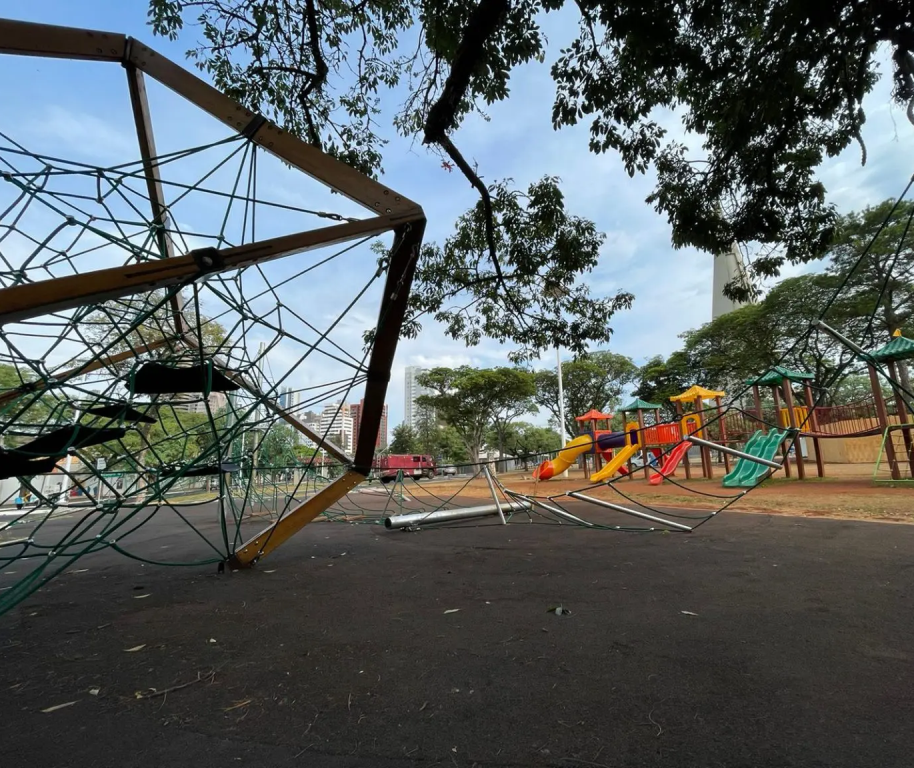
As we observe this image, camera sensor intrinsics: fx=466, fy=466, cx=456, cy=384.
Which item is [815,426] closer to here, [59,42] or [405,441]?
[59,42]

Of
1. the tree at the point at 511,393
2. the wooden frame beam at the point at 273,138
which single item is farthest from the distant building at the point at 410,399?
the wooden frame beam at the point at 273,138

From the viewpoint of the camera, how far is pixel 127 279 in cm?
178

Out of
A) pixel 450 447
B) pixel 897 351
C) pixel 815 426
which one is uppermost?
pixel 897 351

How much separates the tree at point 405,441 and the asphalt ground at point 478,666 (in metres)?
43.1

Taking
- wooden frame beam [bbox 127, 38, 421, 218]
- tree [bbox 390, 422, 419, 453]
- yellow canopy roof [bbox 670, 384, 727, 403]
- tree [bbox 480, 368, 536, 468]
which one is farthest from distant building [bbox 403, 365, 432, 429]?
wooden frame beam [bbox 127, 38, 421, 218]

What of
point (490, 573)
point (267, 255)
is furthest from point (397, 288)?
point (490, 573)

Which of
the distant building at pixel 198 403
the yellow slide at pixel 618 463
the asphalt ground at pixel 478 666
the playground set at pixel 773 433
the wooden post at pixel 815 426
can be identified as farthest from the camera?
the yellow slide at pixel 618 463

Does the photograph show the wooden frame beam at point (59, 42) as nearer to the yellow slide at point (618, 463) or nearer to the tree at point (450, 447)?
the yellow slide at point (618, 463)

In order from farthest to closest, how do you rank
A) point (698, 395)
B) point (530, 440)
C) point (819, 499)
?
point (530, 440) < point (698, 395) < point (819, 499)

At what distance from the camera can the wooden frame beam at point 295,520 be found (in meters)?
4.43

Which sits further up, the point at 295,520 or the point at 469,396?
the point at 469,396

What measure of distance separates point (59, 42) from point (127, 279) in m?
1.82

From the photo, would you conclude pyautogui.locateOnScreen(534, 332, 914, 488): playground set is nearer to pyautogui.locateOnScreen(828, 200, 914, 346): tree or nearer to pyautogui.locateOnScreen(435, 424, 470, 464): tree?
pyautogui.locateOnScreen(828, 200, 914, 346): tree

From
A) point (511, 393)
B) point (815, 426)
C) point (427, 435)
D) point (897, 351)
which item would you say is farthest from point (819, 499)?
point (427, 435)
